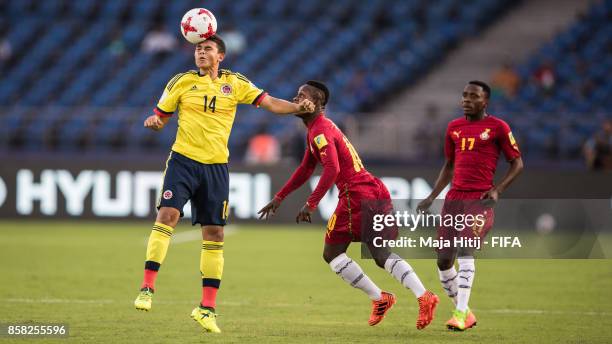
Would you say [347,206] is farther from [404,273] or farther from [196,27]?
[196,27]

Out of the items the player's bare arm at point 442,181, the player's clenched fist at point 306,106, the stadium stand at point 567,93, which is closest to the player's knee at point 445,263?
the player's bare arm at point 442,181

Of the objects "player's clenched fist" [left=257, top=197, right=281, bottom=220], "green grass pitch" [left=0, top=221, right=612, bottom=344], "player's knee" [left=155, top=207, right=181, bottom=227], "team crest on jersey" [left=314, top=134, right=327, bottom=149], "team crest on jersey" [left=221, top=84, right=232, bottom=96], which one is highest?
"team crest on jersey" [left=221, top=84, right=232, bottom=96]

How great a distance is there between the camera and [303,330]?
8.74 metres

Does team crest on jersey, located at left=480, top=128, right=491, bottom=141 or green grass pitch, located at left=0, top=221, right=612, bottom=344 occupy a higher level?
team crest on jersey, located at left=480, top=128, right=491, bottom=141

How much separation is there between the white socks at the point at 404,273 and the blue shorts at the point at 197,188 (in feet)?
4.89

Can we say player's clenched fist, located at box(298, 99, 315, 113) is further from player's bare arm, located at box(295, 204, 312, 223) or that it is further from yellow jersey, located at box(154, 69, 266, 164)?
player's bare arm, located at box(295, 204, 312, 223)

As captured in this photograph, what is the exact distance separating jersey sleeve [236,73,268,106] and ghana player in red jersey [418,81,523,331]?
172 cm

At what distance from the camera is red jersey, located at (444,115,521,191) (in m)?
9.02

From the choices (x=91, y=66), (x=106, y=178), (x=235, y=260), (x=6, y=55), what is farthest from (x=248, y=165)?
(x=6, y=55)

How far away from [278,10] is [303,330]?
21.4 meters

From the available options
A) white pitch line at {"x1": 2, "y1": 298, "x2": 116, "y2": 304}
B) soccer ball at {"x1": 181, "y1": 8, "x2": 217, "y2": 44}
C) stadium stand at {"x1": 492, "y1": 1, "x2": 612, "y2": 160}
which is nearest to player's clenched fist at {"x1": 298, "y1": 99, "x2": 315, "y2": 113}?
soccer ball at {"x1": 181, "y1": 8, "x2": 217, "y2": 44}

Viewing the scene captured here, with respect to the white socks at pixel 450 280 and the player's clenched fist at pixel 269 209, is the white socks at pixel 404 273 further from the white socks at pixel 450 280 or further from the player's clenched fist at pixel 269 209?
the player's clenched fist at pixel 269 209

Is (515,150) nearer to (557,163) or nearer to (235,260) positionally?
(235,260)

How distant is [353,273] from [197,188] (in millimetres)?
1548
